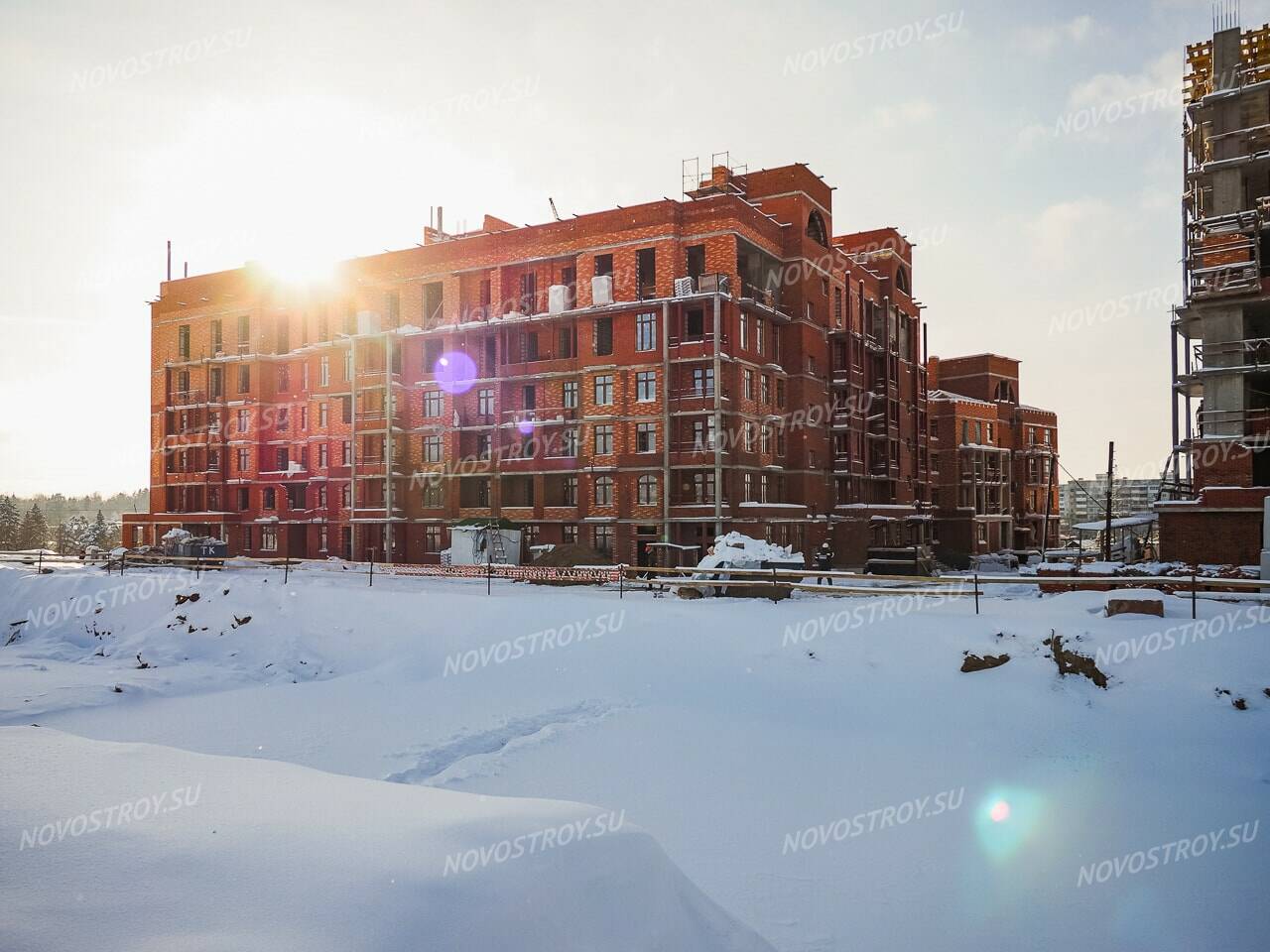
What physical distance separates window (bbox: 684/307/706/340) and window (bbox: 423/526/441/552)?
764 inches

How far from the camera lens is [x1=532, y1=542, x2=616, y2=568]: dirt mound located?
38219mm

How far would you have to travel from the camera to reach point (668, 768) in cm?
1318

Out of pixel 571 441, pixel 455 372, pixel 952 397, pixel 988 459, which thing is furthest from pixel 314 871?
A: pixel 988 459

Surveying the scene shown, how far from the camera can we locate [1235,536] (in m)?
31.5

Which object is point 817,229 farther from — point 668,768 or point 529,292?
point 668,768

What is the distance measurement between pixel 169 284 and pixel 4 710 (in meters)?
55.2

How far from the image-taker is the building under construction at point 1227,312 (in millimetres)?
32125

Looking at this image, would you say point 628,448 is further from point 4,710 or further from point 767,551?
point 4,710

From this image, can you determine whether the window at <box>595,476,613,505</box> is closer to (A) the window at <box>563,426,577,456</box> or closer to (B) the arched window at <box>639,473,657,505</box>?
(B) the arched window at <box>639,473,657,505</box>

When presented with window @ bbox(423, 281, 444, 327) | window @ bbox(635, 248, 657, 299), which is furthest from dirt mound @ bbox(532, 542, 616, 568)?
window @ bbox(423, 281, 444, 327)

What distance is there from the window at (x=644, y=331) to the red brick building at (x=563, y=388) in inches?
4.7

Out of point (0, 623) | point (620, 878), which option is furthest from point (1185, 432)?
point (0, 623)

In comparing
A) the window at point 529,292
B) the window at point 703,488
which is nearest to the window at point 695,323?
the window at point 703,488

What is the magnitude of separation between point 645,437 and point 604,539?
598cm
